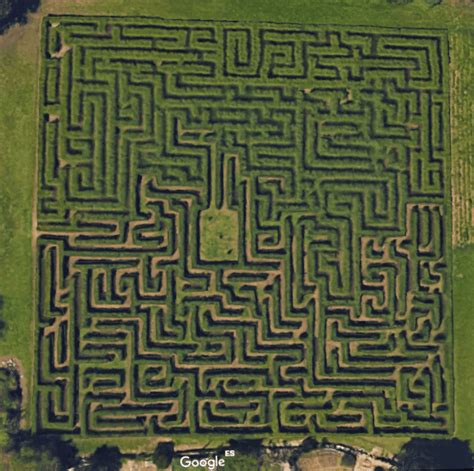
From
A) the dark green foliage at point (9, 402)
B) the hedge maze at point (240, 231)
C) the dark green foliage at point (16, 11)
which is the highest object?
the dark green foliage at point (16, 11)

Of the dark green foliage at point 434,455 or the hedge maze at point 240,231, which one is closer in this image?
the dark green foliage at point 434,455

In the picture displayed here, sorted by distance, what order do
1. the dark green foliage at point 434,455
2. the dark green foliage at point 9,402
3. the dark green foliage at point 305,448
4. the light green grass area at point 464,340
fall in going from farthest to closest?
the light green grass area at point 464,340
the dark green foliage at point 305,448
the dark green foliage at point 434,455
the dark green foliage at point 9,402

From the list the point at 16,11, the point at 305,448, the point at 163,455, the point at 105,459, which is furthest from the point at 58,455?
the point at 16,11

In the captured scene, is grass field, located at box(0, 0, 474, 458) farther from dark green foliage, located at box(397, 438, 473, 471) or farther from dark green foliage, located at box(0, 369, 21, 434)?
dark green foliage, located at box(0, 369, 21, 434)

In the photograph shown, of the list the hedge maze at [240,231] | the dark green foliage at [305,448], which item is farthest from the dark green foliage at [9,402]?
the dark green foliage at [305,448]

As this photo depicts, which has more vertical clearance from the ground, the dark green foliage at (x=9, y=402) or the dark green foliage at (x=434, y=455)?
the dark green foliage at (x=9, y=402)

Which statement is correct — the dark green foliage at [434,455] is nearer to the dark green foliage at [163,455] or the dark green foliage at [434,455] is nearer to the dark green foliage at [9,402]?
the dark green foliage at [163,455]

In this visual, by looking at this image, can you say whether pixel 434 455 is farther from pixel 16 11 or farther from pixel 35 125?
pixel 16 11
